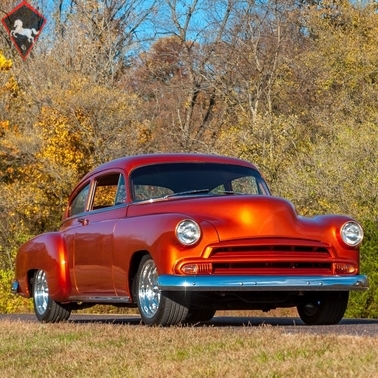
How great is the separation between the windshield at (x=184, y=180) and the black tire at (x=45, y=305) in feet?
6.24

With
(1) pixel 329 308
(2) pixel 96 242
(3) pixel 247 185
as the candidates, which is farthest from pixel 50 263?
(1) pixel 329 308

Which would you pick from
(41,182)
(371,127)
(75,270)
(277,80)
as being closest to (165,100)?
(277,80)

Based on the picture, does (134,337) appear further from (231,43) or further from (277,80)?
(231,43)

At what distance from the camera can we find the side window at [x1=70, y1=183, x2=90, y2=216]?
1216cm

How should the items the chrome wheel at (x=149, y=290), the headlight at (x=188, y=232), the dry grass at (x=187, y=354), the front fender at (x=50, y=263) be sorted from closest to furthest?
the dry grass at (x=187, y=354) < the headlight at (x=188, y=232) < the chrome wheel at (x=149, y=290) < the front fender at (x=50, y=263)

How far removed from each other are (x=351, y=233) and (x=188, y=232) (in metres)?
1.66

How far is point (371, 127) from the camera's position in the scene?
2466 cm

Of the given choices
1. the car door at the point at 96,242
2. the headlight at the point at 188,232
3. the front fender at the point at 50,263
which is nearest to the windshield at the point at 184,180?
the car door at the point at 96,242

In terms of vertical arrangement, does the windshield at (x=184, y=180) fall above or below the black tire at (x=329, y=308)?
above

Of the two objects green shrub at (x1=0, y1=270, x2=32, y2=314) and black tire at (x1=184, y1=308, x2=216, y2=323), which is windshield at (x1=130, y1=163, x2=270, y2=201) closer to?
black tire at (x1=184, y1=308, x2=216, y2=323)

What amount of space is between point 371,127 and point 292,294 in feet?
48.6

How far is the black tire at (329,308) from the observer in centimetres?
1063

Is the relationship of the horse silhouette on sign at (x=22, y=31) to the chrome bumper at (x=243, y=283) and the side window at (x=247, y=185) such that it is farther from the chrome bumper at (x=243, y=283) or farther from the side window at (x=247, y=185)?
the chrome bumper at (x=243, y=283)

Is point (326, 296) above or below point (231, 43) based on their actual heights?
below
